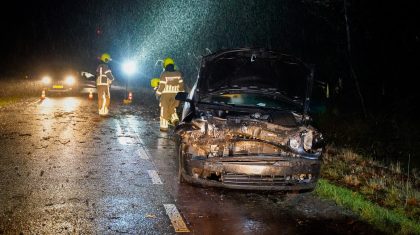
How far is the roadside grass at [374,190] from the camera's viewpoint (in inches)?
226

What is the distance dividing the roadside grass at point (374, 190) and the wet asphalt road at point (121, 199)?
292 mm

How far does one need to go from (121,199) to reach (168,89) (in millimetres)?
6054

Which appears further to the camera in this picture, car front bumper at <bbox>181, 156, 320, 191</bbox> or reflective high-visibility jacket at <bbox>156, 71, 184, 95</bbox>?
reflective high-visibility jacket at <bbox>156, 71, 184, 95</bbox>

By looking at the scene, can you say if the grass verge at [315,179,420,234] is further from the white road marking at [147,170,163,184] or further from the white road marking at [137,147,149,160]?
the white road marking at [137,147,149,160]

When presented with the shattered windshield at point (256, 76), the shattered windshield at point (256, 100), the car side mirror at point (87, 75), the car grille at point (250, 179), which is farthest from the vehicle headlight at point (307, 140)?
the car side mirror at point (87, 75)

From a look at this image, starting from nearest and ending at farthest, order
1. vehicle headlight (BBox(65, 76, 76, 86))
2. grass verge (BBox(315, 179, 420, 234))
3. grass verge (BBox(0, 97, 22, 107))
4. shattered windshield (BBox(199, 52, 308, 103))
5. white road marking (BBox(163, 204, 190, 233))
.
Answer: white road marking (BBox(163, 204, 190, 233))
grass verge (BBox(315, 179, 420, 234))
shattered windshield (BBox(199, 52, 308, 103))
grass verge (BBox(0, 97, 22, 107))
vehicle headlight (BBox(65, 76, 76, 86))

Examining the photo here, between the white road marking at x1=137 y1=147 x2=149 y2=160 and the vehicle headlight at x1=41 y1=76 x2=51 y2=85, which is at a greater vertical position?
the vehicle headlight at x1=41 y1=76 x2=51 y2=85

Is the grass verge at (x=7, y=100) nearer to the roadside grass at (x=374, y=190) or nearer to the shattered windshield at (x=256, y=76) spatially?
the shattered windshield at (x=256, y=76)

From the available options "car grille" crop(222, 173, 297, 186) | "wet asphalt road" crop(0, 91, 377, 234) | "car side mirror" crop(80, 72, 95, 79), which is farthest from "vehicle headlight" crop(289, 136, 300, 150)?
"car side mirror" crop(80, 72, 95, 79)

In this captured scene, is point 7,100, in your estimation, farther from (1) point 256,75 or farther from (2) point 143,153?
(1) point 256,75

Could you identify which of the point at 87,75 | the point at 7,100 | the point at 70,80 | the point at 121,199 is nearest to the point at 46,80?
the point at 70,80

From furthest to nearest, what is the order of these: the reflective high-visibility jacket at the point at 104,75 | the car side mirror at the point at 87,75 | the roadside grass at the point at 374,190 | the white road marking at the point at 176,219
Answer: the car side mirror at the point at 87,75 → the reflective high-visibility jacket at the point at 104,75 → the roadside grass at the point at 374,190 → the white road marking at the point at 176,219

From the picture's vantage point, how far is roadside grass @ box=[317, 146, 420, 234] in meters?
5.73

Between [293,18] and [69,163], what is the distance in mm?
16160
